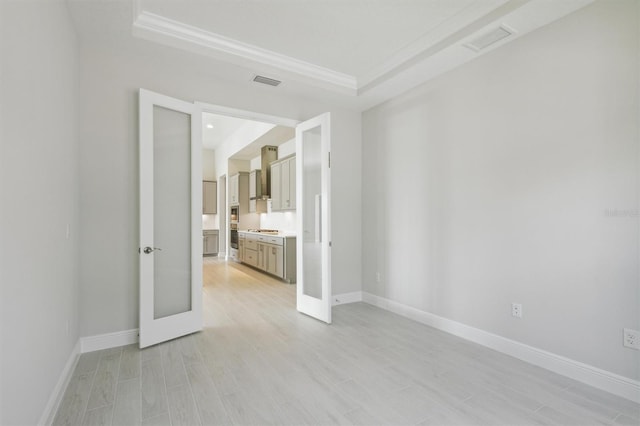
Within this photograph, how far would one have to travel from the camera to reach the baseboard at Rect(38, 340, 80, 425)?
5.97 feet

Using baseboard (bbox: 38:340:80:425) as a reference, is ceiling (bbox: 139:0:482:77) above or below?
above

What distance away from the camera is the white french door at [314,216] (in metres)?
3.68

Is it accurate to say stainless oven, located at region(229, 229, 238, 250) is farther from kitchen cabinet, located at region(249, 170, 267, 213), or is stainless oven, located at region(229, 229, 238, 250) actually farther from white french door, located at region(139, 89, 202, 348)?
white french door, located at region(139, 89, 202, 348)

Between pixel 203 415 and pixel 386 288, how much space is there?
2.79 metres

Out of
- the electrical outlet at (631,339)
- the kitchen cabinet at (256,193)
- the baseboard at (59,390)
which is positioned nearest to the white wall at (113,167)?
the baseboard at (59,390)

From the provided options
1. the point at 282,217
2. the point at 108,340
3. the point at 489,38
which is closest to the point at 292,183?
the point at 282,217

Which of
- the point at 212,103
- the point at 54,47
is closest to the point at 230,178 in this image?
the point at 212,103

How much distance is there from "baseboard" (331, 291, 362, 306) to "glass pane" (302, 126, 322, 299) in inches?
22.6

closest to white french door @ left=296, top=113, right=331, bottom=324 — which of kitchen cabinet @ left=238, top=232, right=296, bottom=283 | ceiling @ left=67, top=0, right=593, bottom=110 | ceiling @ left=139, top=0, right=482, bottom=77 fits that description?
ceiling @ left=67, top=0, right=593, bottom=110

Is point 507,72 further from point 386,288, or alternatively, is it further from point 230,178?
point 230,178

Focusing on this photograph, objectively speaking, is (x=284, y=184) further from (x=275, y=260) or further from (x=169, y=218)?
(x=169, y=218)

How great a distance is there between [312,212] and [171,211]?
1.63 meters

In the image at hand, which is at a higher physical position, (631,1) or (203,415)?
(631,1)

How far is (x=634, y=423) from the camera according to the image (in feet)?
6.24
